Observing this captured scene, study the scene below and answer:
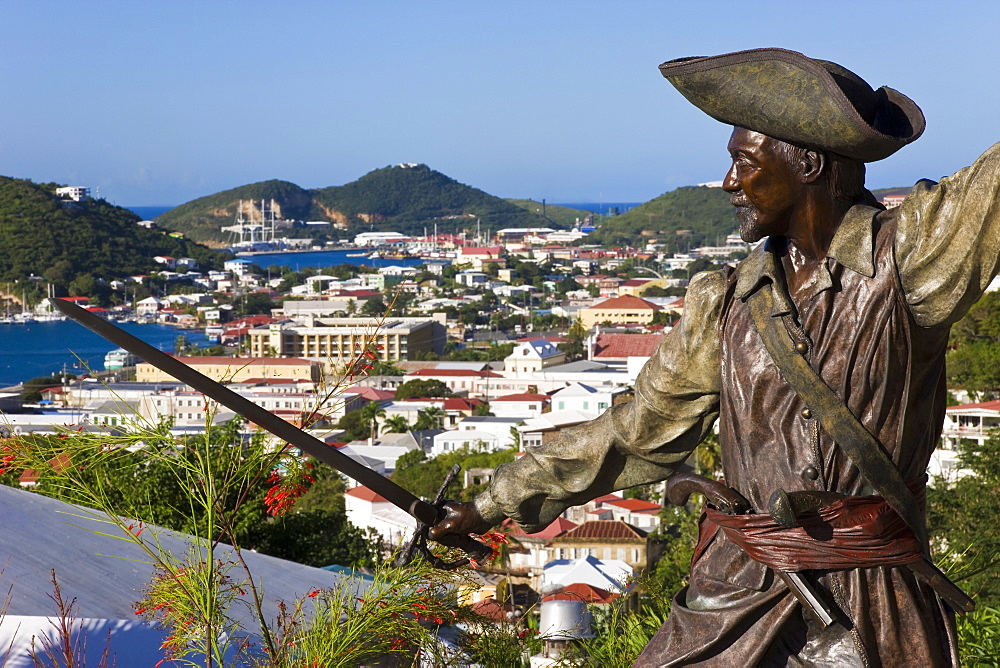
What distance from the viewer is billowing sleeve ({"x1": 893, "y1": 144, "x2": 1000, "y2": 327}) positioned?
169cm

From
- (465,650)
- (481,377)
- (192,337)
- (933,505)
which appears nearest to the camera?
(465,650)

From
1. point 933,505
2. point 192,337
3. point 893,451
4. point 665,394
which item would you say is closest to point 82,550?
point 665,394

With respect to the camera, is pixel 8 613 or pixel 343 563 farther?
pixel 343 563

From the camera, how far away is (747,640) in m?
1.84

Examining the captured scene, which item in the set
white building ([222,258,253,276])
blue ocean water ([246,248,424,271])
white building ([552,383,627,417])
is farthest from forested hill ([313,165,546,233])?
white building ([552,383,627,417])

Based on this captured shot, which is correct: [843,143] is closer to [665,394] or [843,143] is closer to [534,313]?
[665,394]

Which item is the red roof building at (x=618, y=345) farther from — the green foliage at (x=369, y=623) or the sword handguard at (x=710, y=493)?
the sword handguard at (x=710, y=493)

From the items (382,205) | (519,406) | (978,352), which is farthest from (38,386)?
(382,205)

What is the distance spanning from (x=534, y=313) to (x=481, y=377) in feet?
101

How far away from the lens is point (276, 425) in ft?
6.37

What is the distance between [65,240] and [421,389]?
46.9 m

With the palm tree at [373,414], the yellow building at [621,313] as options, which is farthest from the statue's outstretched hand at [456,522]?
the yellow building at [621,313]

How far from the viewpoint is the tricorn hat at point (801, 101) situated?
1716mm

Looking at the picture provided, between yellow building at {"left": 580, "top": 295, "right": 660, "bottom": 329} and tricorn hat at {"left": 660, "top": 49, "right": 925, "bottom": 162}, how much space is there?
2643 inches
